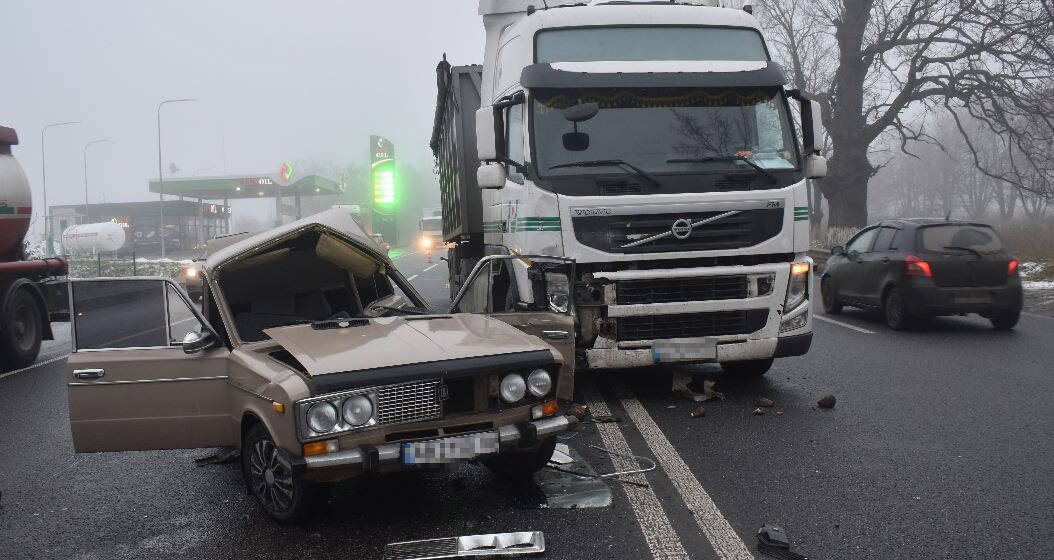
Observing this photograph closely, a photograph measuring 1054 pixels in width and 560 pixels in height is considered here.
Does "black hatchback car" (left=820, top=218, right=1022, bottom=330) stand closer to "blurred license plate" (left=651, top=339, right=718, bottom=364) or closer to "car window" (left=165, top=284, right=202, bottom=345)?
"blurred license plate" (left=651, top=339, right=718, bottom=364)

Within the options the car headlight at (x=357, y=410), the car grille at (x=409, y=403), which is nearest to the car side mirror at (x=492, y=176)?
the car grille at (x=409, y=403)

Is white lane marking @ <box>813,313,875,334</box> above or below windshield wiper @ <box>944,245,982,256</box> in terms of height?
below

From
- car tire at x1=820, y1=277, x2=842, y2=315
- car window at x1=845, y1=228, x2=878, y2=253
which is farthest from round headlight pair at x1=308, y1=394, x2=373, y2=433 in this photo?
car tire at x1=820, y1=277, x2=842, y2=315

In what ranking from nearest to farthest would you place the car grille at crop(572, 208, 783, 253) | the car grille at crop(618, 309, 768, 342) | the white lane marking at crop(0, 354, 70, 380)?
the car grille at crop(572, 208, 783, 253), the car grille at crop(618, 309, 768, 342), the white lane marking at crop(0, 354, 70, 380)

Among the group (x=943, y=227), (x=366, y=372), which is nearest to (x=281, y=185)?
(x=943, y=227)

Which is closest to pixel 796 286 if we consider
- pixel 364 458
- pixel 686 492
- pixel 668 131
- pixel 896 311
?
pixel 668 131

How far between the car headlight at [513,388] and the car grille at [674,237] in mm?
2547

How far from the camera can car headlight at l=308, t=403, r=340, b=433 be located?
3.57 meters

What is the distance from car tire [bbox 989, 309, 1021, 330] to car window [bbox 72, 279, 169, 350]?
1034 centimetres

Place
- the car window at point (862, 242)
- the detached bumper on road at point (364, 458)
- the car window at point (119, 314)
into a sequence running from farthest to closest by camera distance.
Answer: the car window at point (862, 242)
the car window at point (119, 314)
the detached bumper on road at point (364, 458)

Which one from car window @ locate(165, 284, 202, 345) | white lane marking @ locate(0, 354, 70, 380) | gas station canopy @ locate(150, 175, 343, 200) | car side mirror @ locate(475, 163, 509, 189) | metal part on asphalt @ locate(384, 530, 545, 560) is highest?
gas station canopy @ locate(150, 175, 343, 200)

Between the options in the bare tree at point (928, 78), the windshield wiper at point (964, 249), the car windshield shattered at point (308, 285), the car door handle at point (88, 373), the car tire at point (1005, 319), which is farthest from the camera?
the bare tree at point (928, 78)

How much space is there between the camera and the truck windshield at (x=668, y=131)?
6.53 meters

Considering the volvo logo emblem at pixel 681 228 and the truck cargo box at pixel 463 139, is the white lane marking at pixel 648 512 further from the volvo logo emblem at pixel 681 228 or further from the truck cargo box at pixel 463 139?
the truck cargo box at pixel 463 139
